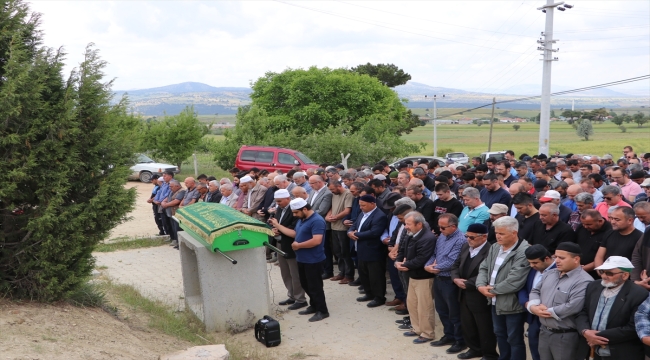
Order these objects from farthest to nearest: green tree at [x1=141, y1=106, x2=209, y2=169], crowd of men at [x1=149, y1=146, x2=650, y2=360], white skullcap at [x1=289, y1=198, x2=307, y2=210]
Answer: green tree at [x1=141, y1=106, x2=209, y2=169], white skullcap at [x1=289, y1=198, x2=307, y2=210], crowd of men at [x1=149, y1=146, x2=650, y2=360]

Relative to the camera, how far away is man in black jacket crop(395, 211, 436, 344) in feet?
24.8

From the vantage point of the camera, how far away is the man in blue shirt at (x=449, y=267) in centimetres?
723

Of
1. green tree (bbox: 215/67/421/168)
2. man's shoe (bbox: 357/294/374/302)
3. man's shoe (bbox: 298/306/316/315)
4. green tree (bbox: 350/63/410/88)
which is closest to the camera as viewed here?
man's shoe (bbox: 298/306/316/315)

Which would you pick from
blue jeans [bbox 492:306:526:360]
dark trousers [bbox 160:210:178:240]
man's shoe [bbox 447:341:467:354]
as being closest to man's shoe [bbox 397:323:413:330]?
man's shoe [bbox 447:341:467:354]

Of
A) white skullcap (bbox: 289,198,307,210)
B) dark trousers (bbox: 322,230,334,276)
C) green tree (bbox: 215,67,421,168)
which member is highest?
green tree (bbox: 215,67,421,168)

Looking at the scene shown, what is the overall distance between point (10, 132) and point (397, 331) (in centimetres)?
558

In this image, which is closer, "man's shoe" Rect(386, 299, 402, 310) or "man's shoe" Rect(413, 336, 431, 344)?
"man's shoe" Rect(413, 336, 431, 344)

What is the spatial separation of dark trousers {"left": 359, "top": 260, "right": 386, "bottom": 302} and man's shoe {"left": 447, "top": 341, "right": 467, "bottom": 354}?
2.08 metres

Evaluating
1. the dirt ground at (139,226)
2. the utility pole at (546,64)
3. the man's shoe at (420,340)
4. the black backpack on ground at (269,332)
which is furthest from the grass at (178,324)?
the utility pole at (546,64)

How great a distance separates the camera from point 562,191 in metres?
9.38

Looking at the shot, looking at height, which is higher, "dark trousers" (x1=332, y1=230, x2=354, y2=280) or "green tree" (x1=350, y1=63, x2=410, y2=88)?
"green tree" (x1=350, y1=63, x2=410, y2=88)

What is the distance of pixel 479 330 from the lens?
688 centimetres

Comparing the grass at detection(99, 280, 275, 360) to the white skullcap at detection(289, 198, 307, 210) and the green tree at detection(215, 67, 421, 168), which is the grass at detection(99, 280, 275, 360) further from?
the green tree at detection(215, 67, 421, 168)

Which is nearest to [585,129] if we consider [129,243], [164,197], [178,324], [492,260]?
[164,197]
